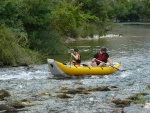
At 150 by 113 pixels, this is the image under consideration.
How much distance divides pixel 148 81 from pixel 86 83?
2.62 m

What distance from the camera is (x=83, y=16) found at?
151ft

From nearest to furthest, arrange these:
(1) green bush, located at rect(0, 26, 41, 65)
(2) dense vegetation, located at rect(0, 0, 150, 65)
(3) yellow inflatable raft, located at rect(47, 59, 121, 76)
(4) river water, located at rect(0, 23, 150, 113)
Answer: (4) river water, located at rect(0, 23, 150, 113)
(3) yellow inflatable raft, located at rect(47, 59, 121, 76)
(1) green bush, located at rect(0, 26, 41, 65)
(2) dense vegetation, located at rect(0, 0, 150, 65)

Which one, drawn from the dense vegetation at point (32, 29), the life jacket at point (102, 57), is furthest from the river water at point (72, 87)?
the dense vegetation at point (32, 29)

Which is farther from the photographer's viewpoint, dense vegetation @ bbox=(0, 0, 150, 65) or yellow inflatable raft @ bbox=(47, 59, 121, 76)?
dense vegetation @ bbox=(0, 0, 150, 65)

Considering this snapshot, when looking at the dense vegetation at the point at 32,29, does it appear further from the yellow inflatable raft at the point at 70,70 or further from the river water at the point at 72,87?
the yellow inflatable raft at the point at 70,70

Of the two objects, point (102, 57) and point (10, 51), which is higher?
point (10, 51)

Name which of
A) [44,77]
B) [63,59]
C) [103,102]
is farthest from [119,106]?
[63,59]

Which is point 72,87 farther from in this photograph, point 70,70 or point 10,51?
point 10,51

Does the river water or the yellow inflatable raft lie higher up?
the yellow inflatable raft

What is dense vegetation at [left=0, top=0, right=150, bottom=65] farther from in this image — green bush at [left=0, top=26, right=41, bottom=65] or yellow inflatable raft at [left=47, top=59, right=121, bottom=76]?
yellow inflatable raft at [left=47, top=59, right=121, bottom=76]

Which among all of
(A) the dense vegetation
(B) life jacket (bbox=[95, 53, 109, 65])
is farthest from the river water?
(A) the dense vegetation

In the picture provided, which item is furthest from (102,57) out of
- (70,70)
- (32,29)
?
(32,29)

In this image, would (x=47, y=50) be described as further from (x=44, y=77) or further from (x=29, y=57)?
(x=44, y=77)

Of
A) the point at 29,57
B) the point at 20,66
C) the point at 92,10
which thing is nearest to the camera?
the point at 20,66
